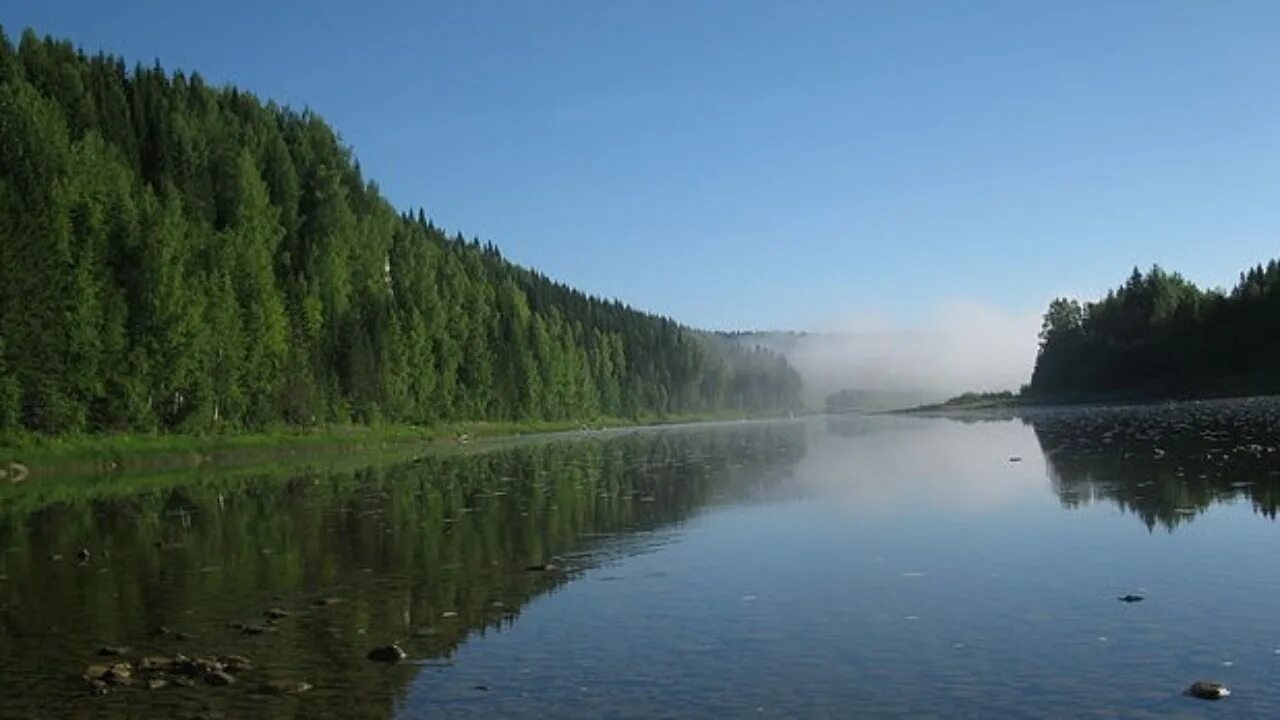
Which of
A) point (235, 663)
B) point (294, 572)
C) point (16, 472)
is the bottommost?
point (235, 663)

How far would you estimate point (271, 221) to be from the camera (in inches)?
4754

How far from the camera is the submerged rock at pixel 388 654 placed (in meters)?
16.5

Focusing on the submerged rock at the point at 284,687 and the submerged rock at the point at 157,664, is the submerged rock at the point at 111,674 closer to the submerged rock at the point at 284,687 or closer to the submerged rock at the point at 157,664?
the submerged rock at the point at 157,664

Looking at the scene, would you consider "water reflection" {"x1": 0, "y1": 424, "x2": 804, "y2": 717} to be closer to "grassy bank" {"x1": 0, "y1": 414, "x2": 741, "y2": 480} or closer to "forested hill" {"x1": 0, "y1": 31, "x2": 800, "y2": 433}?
"grassy bank" {"x1": 0, "y1": 414, "x2": 741, "y2": 480}

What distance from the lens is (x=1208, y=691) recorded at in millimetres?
12883

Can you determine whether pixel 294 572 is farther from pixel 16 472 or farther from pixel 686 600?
pixel 16 472

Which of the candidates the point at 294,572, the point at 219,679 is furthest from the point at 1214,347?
the point at 219,679

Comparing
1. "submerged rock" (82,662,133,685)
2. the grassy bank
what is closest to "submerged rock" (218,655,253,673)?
"submerged rock" (82,662,133,685)

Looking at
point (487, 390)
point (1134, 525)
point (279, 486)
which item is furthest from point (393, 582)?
point (487, 390)

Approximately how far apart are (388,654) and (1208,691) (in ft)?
35.1

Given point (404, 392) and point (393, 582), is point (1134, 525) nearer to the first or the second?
point (393, 582)

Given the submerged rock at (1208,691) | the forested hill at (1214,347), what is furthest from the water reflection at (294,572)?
the forested hill at (1214,347)

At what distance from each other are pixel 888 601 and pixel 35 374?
64522mm

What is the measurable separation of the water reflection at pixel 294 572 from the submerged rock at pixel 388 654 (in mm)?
218
